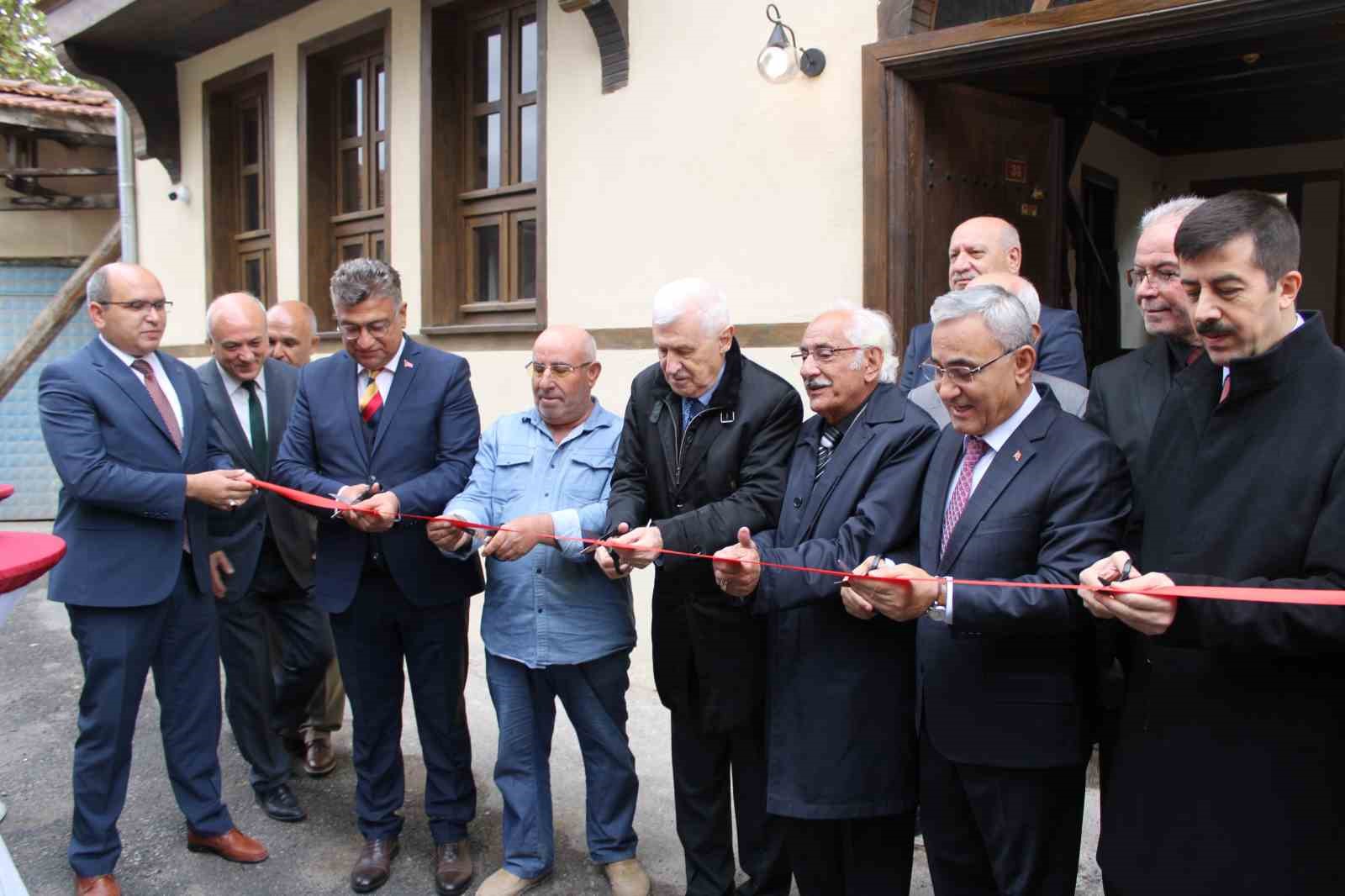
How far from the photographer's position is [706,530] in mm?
3115

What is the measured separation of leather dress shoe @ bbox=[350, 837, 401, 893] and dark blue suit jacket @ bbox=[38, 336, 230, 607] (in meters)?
1.14

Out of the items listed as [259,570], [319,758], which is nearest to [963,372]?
[259,570]

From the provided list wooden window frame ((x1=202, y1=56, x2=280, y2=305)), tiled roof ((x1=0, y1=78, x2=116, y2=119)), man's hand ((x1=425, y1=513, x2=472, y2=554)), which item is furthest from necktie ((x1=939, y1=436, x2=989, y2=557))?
tiled roof ((x1=0, y1=78, x2=116, y2=119))

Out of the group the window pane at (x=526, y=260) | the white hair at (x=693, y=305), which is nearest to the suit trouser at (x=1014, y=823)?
the white hair at (x=693, y=305)

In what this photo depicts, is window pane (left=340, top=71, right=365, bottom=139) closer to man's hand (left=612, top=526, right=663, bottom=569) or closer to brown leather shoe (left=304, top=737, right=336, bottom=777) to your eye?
brown leather shoe (left=304, top=737, right=336, bottom=777)

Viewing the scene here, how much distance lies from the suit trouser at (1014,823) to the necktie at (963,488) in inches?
19.4

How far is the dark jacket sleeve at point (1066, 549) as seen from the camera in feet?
7.89

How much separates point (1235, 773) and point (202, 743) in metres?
3.36

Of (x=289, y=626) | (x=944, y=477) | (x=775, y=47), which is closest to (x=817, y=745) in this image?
(x=944, y=477)

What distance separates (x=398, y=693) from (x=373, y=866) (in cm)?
59

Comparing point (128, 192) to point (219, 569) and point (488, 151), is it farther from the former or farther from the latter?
point (219, 569)

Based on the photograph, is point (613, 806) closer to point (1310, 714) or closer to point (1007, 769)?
point (1007, 769)

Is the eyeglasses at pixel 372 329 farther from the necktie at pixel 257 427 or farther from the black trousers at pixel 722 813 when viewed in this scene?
the black trousers at pixel 722 813

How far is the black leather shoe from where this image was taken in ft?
14.5
